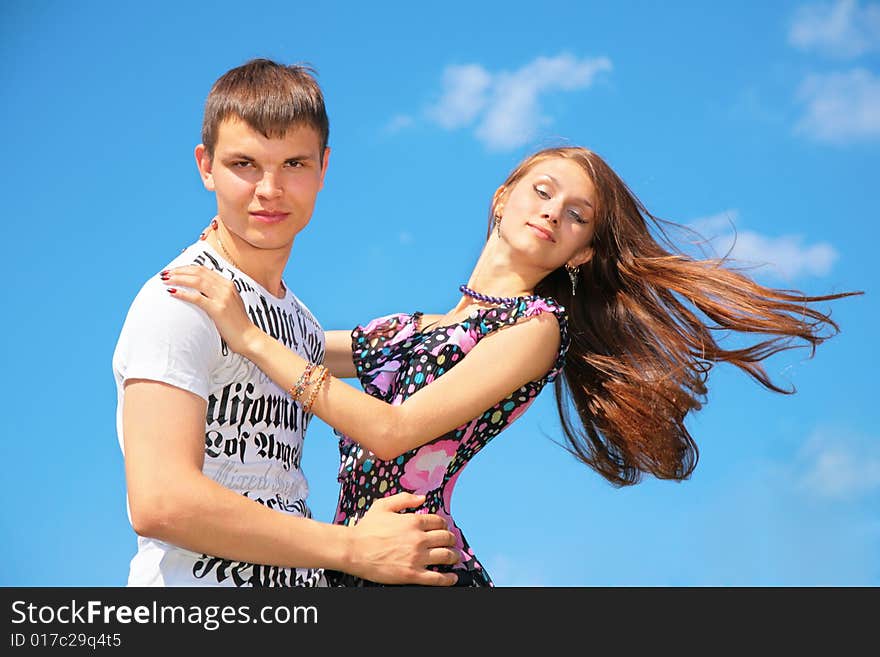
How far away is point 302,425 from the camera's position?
173 inches

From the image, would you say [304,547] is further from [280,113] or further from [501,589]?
[280,113]

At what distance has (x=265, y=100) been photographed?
13.6 ft

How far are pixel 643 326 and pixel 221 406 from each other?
9.50ft

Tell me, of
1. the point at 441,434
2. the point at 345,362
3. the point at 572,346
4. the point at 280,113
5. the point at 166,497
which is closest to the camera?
the point at 166,497

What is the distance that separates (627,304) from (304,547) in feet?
9.54

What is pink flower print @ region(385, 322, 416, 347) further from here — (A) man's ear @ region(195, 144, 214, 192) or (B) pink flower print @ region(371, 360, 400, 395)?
(A) man's ear @ region(195, 144, 214, 192)

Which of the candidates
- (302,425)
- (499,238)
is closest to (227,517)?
(302,425)

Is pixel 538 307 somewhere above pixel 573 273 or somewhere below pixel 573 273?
below

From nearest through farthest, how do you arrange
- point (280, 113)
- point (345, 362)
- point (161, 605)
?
point (161, 605) < point (280, 113) < point (345, 362)

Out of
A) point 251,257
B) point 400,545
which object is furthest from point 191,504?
point 251,257

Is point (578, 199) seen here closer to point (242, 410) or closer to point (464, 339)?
point (464, 339)

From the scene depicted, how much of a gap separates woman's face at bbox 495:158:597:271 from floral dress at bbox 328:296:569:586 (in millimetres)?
394

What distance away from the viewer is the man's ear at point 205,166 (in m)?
4.32

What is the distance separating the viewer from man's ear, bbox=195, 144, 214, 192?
4324 millimetres
